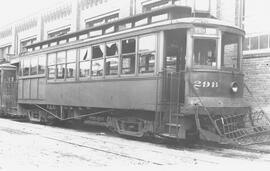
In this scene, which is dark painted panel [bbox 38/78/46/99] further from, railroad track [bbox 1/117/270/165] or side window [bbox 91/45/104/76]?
railroad track [bbox 1/117/270/165]

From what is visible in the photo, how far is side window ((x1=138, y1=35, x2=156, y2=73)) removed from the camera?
32.4ft

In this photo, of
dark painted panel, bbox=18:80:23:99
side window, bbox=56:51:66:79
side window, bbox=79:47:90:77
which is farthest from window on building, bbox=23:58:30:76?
side window, bbox=79:47:90:77

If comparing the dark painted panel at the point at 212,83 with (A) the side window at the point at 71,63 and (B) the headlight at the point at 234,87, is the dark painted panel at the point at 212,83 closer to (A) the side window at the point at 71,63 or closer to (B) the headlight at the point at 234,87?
(B) the headlight at the point at 234,87

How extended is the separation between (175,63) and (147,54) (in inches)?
31.2

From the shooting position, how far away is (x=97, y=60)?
11672mm

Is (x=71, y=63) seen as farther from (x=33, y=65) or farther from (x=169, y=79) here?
(x=169, y=79)

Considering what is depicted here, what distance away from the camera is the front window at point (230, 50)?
9789 millimetres

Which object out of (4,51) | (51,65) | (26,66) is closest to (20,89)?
(26,66)

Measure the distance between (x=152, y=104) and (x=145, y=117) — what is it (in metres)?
0.81

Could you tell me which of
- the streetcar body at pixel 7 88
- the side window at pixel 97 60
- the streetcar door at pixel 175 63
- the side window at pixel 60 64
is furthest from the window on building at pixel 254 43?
the streetcar body at pixel 7 88

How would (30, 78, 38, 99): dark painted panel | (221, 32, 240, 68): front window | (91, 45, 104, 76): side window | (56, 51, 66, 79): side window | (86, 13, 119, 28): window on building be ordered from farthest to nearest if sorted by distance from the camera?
(86, 13, 119, 28): window on building → (30, 78, 38, 99): dark painted panel → (56, 51, 66, 79): side window → (91, 45, 104, 76): side window → (221, 32, 240, 68): front window

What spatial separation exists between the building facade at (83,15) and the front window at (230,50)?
5.15 ft

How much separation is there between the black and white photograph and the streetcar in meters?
0.02

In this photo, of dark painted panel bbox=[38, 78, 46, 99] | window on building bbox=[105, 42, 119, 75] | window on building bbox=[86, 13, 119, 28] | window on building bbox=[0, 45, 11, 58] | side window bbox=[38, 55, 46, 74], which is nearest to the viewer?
window on building bbox=[105, 42, 119, 75]
